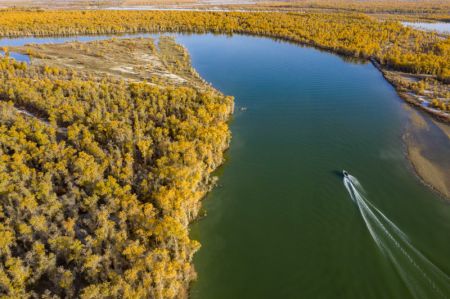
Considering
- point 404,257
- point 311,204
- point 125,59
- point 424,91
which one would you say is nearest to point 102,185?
point 311,204

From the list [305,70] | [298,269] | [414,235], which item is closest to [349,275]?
[298,269]

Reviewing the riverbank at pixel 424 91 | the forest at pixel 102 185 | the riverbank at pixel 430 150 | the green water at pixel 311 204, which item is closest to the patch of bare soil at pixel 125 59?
the forest at pixel 102 185

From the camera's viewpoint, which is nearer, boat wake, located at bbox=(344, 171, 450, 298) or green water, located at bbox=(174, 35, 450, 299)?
boat wake, located at bbox=(344, 171, 450, 298)

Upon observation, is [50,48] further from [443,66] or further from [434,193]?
[443,66]

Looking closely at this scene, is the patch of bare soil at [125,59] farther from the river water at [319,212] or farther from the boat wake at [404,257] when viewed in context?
the boat wake at [404,257]

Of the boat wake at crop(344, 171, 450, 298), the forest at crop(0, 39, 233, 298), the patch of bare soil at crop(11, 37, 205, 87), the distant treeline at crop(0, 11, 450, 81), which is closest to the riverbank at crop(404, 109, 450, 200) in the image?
the boat wake at crop(344, 171, 450, 298)

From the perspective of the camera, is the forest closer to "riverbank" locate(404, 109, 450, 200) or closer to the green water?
the green water

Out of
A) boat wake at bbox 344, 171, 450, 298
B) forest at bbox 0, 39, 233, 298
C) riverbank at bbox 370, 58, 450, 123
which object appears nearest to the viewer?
forest at bbox 0, 39, 233, 298
